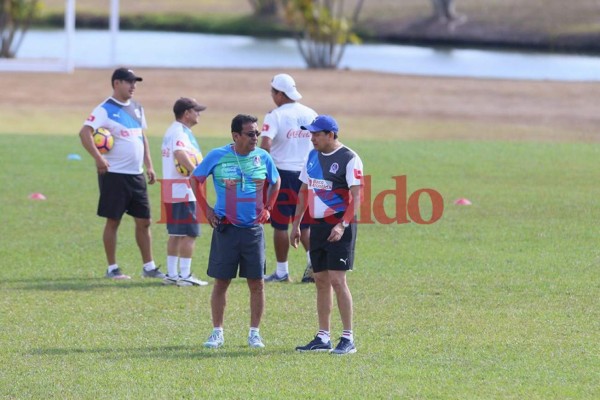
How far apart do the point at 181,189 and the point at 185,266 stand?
80 centimetres

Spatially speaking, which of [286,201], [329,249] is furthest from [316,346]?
[286,201]

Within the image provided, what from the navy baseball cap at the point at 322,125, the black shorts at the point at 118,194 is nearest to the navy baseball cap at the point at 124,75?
the black shorts at the point at 118,194

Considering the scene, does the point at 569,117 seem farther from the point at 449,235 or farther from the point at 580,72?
the point at 580,72

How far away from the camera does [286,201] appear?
11.9m

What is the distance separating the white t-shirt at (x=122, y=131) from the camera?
11.9 m

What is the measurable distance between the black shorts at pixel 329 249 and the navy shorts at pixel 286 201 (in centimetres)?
291

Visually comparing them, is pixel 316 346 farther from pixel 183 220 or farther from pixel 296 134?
pixel 296 134

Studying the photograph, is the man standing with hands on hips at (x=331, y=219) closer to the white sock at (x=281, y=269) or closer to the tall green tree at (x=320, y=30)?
the white sock at (x=281, y=269)

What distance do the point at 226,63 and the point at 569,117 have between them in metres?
22.1

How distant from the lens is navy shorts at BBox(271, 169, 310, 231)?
11898 mm

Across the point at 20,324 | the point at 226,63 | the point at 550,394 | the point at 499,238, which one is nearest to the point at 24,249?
the point at 20,324

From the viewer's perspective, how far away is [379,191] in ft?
59.1

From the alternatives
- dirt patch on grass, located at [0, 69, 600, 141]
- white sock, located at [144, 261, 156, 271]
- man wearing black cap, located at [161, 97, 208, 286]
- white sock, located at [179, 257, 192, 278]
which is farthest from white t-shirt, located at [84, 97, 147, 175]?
dirt patch on grass, located at [0, 69, 600, 141]

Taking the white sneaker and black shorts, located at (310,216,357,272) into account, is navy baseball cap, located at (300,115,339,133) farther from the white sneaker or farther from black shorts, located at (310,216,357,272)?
the white sneaker
